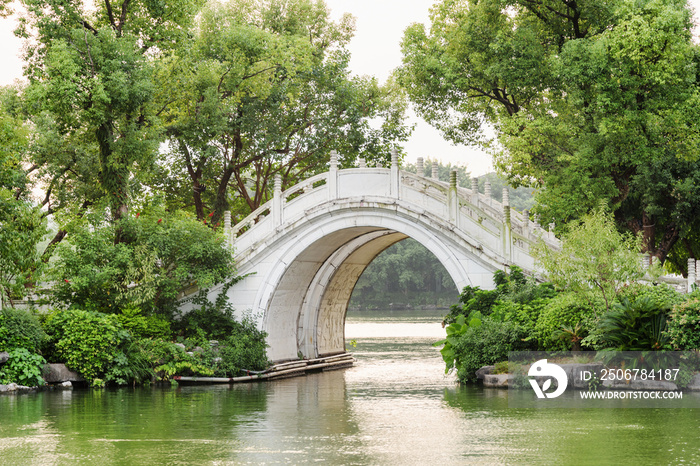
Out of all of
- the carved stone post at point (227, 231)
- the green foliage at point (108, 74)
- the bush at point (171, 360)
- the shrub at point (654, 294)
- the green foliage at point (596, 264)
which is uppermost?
the green foliage at point (108, 74)

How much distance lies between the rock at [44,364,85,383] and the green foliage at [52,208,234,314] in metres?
1.92

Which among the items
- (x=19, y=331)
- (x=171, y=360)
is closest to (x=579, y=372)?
(x=171, y=360)

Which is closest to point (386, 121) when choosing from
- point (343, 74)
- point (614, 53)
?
point (343, 74)

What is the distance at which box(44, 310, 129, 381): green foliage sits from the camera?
17.1 meters

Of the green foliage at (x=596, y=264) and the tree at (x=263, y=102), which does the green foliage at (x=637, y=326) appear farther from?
the tree at (x=263, y=102)

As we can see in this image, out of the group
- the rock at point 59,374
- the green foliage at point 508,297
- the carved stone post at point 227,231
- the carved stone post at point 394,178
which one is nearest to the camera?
the green foliage at point 508,297

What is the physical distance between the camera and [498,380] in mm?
15680

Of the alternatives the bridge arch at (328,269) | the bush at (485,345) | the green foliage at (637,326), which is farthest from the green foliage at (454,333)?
the green foliage at (637,326)

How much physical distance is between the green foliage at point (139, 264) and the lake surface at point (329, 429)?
2.77 metres

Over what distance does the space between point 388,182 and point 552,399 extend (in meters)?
7.14

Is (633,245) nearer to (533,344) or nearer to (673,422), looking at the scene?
(533,344)

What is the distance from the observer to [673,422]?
35.5 ft

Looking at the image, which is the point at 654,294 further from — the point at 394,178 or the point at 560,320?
the point at 394,178

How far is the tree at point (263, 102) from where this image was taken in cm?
2375
